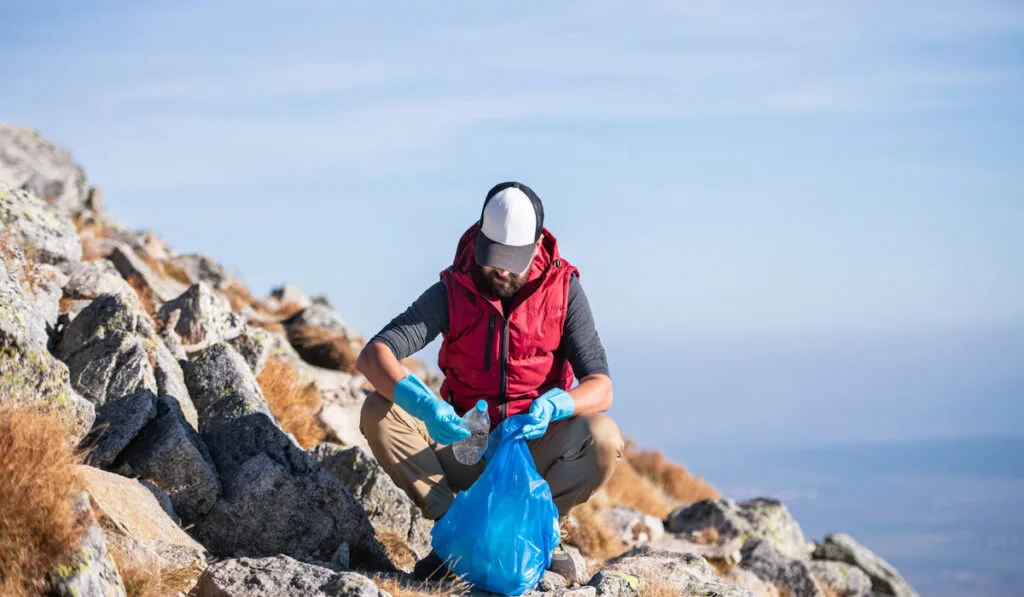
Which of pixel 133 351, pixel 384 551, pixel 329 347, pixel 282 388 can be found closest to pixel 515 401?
pixel 384 551

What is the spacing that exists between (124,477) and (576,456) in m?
2.91

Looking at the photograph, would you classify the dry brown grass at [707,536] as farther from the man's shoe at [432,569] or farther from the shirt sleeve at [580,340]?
the man's shoe at [432,569]

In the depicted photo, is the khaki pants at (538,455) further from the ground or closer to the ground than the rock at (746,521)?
further from the ground

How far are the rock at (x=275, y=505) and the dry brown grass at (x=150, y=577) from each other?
0.97m

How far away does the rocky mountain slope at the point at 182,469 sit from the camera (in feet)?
16.6

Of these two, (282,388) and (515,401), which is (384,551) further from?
(282,388)

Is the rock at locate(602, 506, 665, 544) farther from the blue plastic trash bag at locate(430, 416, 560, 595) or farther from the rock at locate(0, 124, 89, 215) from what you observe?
the rock at locate(0, 124, 89, 215)

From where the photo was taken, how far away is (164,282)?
1237cm

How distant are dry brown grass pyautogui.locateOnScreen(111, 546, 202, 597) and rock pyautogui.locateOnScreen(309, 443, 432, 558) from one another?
2236 millimetres

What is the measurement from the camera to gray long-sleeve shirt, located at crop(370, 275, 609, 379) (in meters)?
6.43

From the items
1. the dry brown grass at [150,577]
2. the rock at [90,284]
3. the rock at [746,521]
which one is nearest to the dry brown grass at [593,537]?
the rock at [746,521]

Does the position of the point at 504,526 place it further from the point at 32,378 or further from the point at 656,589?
the point at 32,378

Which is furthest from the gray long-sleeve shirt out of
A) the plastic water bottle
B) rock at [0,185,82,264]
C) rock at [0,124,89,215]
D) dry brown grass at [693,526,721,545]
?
rock at [0,124,89,215]

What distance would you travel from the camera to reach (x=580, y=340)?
21.7ft
